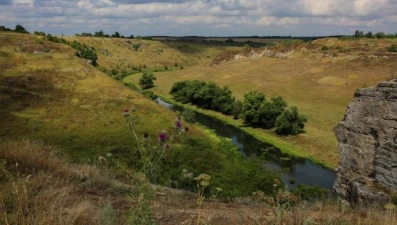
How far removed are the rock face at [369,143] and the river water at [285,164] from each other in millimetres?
22053

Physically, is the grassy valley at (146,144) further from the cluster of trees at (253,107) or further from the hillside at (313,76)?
the cluster of trees at (253,107)

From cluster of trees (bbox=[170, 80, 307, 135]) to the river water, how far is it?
3.91m

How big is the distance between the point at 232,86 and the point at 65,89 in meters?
47.1

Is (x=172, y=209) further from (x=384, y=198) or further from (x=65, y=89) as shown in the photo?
(x=65, y=89)

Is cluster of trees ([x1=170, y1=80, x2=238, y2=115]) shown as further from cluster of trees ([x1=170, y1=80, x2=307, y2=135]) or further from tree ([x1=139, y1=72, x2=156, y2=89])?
tree ([x1=139, y1=72, x2=156, y2=89])

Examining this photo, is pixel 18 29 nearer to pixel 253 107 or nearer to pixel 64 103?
pixel 64 103

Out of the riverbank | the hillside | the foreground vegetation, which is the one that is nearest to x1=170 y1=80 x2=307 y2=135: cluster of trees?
the riverbank

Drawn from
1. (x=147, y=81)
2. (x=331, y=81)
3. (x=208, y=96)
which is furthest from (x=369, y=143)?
(x=147, y=81)

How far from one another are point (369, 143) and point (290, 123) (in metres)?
40.0

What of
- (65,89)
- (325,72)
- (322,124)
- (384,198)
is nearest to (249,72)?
(325,72)

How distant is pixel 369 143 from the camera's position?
59.1 ft

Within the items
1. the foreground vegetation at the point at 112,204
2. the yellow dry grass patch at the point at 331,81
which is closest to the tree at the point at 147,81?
the yellow dry grass patch at the point at 331,81

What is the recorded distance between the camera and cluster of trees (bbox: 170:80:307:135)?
Answer: 5809cm

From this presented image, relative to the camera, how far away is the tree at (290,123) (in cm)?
5694
